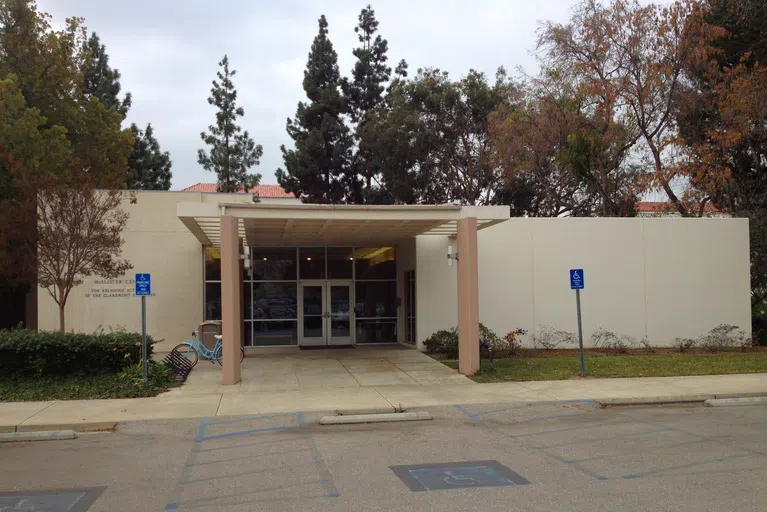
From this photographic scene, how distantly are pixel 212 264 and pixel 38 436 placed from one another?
1181cm

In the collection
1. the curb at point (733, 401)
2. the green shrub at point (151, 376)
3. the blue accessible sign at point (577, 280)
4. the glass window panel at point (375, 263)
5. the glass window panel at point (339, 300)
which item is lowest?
the curb at point (733, 401)

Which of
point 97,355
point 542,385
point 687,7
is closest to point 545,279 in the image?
point 542,385

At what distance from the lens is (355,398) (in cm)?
1198

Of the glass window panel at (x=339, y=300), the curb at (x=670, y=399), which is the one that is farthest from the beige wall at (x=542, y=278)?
the curb at (x=670, y=399)

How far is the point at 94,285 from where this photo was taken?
19844mm

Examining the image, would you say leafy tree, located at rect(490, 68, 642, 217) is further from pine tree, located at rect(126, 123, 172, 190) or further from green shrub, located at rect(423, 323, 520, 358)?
pine tree, located at rect(126, 123, 172, 190)

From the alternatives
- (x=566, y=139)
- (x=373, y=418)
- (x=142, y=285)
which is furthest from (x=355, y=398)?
(x=566, y=139)

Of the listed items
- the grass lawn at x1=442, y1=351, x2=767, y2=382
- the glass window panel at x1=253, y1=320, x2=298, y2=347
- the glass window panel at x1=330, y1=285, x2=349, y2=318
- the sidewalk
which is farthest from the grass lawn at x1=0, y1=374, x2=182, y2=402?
the glass window panel at x1=330, y1=285, x2=349, y2=318

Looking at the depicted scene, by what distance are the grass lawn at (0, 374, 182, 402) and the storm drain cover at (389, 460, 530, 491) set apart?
713 centimetres

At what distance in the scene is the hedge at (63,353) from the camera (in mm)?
12945

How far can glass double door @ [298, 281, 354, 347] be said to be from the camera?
841 inches

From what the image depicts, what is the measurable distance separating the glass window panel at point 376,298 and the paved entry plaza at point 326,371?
260 centimetres

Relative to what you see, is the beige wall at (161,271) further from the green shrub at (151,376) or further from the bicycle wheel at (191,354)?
the green shrub at (151,376)

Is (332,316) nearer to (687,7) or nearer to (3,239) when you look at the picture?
(3,239)
